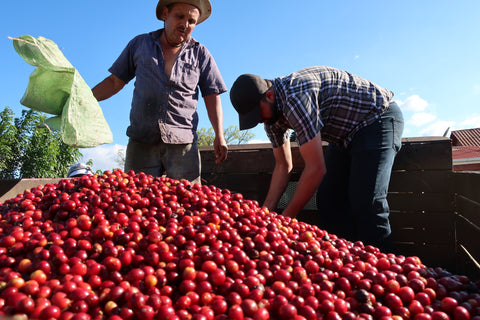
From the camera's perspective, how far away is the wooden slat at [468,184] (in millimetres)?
1948

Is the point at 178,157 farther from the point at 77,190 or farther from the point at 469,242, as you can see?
the point at 469,242

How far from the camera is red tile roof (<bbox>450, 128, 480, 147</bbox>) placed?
114ft

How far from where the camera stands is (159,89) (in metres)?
3.01

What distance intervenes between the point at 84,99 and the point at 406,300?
6.74 ft

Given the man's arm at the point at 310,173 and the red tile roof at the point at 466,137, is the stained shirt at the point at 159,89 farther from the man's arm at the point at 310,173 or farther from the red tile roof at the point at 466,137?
the red tile roof at the point at 466,137

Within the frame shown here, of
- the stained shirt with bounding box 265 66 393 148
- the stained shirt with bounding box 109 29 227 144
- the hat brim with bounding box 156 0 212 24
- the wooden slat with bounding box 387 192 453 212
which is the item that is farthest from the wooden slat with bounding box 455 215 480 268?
the hat brim with bounding box 156 0 212 24

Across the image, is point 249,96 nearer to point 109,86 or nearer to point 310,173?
point 310,173

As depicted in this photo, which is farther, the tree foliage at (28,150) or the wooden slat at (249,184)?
the tree foliage at (28,150)

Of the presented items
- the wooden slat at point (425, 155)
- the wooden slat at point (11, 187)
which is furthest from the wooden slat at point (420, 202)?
the wooden slat at point (11, 187)

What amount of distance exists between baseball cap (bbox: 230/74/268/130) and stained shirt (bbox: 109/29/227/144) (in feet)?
2.42

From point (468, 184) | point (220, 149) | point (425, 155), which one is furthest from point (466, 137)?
point (220, 149)

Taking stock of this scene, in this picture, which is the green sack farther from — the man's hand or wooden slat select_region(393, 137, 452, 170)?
wooden slat select_region(393, 137, 452, 170)

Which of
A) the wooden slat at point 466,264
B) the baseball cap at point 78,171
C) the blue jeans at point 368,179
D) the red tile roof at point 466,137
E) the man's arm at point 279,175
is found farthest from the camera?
the red tile roof at point 466,137

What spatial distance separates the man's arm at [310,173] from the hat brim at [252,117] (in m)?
0.40
